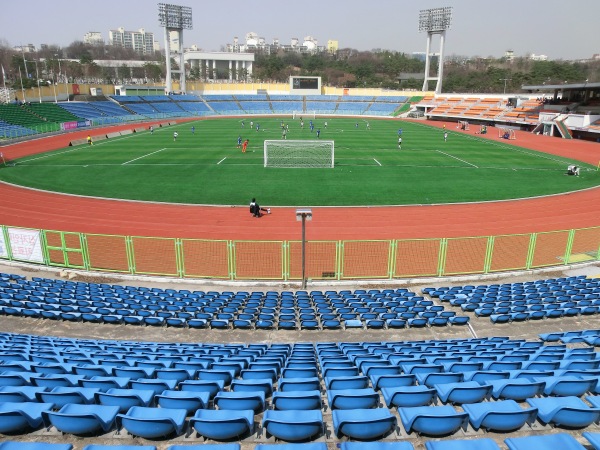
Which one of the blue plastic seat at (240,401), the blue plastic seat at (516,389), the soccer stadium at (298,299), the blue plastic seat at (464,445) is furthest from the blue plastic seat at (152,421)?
the blue plastic seat at (516,389)

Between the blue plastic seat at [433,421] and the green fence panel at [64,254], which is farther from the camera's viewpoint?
the green fence panel at [64,254]

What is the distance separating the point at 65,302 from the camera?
13.8 metres

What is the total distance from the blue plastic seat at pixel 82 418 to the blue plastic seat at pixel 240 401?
1374mm

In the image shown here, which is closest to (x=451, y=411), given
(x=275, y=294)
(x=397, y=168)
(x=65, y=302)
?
(x=275, y=294)

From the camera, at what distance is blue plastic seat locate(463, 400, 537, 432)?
5457 mm

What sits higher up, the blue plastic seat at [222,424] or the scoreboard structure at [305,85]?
the scoreboard structure at [305,85]

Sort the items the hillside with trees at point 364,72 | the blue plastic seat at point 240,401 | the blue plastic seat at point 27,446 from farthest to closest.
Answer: the hillside with trees at point 364,72 < the blue plastic seat at point 240,401 < the blue plastic seat at point 27,446

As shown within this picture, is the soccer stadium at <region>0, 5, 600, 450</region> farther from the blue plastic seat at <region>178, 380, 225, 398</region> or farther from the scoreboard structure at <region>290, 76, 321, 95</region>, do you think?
the scoreboard structure at <region>290, 76, 321, 95</region>

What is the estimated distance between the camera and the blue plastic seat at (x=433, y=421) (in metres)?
5.39

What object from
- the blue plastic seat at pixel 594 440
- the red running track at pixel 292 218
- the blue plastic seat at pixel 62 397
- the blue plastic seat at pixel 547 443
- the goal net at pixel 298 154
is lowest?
the red running track at pixel 292 218

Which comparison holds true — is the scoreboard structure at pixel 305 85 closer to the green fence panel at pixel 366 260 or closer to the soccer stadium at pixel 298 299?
the soccer stadium at pixel 298 299

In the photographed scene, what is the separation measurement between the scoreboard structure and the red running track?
92.7 m

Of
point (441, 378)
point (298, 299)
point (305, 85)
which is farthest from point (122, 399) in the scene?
point (305, 85)

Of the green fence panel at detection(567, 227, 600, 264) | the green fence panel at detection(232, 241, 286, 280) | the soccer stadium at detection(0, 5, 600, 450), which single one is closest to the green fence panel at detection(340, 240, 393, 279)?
the soccer stadium at detection(0, 5, 600, 450)
